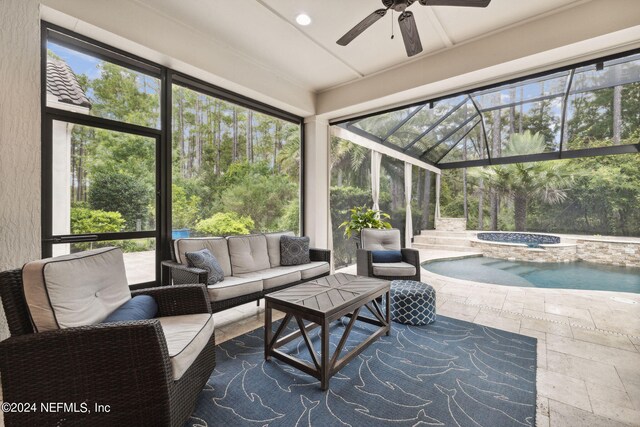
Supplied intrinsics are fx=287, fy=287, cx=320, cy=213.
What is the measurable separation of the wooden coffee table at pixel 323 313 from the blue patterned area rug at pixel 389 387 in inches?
3.4

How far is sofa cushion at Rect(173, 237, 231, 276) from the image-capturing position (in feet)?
10.0

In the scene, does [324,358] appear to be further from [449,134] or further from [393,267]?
[449,134]

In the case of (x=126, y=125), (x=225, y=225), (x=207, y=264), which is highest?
(x=126, y=125)

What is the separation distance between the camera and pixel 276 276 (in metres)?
3.29

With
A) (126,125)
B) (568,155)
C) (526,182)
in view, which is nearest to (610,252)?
A: (568,155)

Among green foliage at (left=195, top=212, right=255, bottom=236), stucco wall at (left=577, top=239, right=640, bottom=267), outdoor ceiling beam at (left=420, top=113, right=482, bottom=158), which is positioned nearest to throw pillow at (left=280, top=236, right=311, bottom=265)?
green foliage at (left=195, top=212, right=255, bottom=236)

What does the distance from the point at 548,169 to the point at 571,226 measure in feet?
6.36

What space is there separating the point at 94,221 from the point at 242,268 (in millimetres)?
1526

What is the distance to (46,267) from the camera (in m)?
1.46

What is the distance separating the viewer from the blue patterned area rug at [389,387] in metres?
1.69

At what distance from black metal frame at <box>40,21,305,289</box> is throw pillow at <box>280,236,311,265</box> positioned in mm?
1391

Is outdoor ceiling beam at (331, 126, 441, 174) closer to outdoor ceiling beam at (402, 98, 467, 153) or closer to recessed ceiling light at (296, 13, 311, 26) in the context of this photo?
outdoor ceiling beam at (402, 98, 467, 153)

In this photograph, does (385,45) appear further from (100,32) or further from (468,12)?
(100,32)

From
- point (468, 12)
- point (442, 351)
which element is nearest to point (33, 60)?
point (468, 12)
